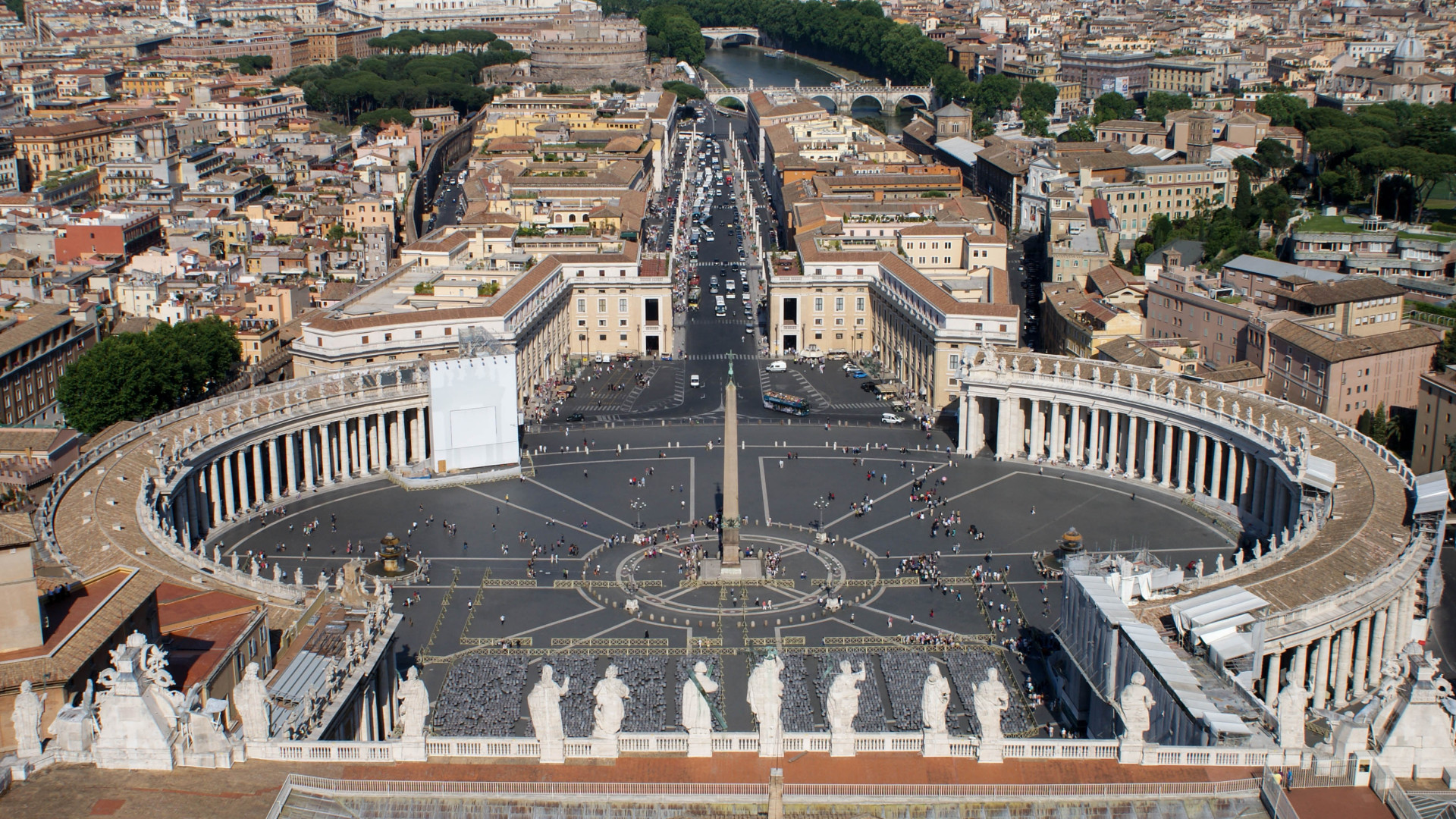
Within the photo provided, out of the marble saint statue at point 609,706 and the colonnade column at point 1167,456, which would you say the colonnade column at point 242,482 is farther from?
the marble saint statue at point 609,706

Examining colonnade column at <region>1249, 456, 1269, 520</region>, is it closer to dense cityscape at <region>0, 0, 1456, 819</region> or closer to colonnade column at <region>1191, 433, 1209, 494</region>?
dense cityscape at <region>0, 0, 1456, 819</region>

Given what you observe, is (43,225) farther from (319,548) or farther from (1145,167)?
(1145,167)

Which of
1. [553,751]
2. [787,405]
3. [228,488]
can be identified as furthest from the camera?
[787,405]

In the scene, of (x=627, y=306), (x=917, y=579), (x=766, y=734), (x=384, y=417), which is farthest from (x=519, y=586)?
(x=627, y=306)

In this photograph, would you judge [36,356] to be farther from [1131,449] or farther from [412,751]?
[412,751]


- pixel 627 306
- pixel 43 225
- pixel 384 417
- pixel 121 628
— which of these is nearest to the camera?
pixel 121 628

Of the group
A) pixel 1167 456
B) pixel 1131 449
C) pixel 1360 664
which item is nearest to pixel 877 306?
pixel 1131 449
